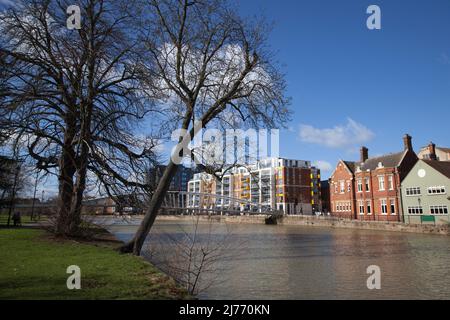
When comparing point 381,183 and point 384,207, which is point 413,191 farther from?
point 381,183

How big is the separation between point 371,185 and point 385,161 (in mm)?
3950

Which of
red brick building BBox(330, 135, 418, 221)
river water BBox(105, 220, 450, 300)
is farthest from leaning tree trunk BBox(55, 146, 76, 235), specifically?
red brick building BBox(330, 135, 418, 221)

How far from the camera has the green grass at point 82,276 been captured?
290 inches

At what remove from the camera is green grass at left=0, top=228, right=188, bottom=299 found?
7.37 metres

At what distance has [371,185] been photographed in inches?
2087

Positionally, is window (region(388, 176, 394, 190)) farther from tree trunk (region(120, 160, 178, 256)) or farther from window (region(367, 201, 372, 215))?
tree trunk (region(120, 160, 178, 256))

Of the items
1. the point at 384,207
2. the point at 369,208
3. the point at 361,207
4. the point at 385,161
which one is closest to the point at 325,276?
the point at 384,207

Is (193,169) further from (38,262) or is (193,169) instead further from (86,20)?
(86,20)

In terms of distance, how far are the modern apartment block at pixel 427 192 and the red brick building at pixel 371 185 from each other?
66.9 inches

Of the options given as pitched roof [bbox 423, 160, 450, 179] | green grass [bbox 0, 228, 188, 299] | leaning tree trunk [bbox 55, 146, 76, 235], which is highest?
pitched roof [bbox 423, 160, 450, 179]

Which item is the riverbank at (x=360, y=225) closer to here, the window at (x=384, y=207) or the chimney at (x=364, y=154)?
the window at (x=384, y=207)

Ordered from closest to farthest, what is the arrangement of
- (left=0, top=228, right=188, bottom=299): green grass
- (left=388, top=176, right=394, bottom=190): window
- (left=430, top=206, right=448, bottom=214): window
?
(left=0, top=228, right=188, bottom=299): green grass → (left=430, top=206, right=448, bottom=214): window → (left=388, top=176, right=394, bottom=190): window

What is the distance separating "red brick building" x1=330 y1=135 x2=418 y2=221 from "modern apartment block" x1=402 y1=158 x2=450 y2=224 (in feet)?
5.57

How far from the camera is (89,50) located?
47.3 feet
